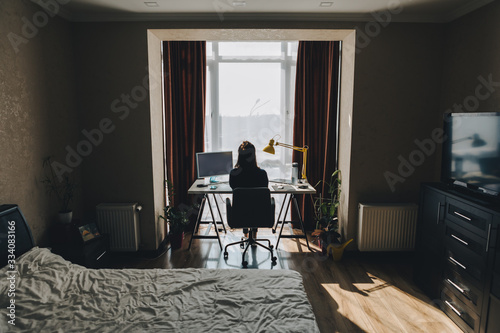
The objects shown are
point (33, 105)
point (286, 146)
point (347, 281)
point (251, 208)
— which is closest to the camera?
point (33, 105)

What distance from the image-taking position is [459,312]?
2305mm

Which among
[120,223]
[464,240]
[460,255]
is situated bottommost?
[120,223]

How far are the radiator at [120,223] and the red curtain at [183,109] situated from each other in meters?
0.64

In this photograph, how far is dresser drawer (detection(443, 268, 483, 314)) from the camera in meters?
2.12

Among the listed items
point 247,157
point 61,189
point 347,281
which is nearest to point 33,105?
point 61,189

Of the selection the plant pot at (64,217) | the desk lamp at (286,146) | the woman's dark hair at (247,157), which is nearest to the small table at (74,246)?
the plant pot at (64,217)

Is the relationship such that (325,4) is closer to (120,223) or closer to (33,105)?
(33,105)

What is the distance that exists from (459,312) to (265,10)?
3064 millimetres

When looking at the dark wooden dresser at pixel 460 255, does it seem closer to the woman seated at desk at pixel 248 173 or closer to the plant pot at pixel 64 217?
the woman seated at desk at pixel 248 173

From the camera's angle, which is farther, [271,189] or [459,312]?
[271,189]

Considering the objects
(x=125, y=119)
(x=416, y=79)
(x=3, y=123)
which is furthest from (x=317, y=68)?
(x=3, y=123)

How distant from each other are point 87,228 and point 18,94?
1.32 metres

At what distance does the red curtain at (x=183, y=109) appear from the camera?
13.1 feet

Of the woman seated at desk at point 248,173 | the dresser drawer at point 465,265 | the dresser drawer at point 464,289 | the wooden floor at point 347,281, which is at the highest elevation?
the woman seated at desk at point 248,173
